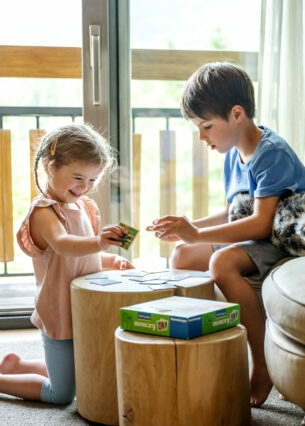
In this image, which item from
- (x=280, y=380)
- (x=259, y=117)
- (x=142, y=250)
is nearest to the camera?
(x=280, y=380)

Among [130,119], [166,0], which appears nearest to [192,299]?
[130,119]

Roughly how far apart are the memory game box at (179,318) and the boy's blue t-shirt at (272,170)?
50cm

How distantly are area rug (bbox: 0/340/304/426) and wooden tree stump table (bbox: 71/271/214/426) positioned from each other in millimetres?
66

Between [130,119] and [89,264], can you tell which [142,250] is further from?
[89,264]

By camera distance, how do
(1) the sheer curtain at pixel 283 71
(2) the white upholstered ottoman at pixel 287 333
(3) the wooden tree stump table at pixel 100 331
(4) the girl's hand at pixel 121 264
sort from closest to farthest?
(2) the white upholstered ottoman at pixel 287 333 < (3) the wooden tree stump table at pixel 100 331 < (4) the girl's hand at pixel 121 264 < (1) the sheer curtain at pixel 283 71

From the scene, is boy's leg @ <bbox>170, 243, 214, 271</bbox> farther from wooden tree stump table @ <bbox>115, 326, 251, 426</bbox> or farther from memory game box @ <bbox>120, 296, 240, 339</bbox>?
wooden tree stump table @ <bbox>115, 326, 251, 426</bbox>

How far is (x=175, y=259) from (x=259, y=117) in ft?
2.85

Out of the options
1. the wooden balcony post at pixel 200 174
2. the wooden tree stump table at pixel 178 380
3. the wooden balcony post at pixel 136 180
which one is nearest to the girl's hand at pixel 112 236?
the wooden tree stump table at pixel 178 380

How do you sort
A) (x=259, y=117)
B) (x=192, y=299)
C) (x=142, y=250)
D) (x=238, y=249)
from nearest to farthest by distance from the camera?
(x=192, y=299) → (x=238, y=249) → (x=259, y=117) → (x=142, y=250)

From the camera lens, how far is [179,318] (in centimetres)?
153

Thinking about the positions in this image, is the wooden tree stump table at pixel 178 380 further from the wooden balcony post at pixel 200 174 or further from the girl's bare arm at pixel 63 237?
the wooden balcony post at pixel 200 174

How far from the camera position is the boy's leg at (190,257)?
221cm

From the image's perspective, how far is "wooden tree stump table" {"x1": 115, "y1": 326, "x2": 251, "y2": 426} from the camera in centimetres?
152

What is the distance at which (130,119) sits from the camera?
2.81 metres
